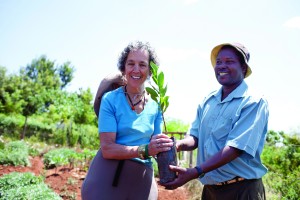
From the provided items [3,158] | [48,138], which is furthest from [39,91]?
[3,158]

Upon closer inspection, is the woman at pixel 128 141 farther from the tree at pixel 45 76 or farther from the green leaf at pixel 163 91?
the tree at pixel 45 76

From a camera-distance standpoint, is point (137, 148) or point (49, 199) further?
point (49, 199)

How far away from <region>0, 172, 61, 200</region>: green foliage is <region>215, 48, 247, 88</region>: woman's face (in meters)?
3.47

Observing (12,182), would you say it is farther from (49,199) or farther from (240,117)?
(240,117)

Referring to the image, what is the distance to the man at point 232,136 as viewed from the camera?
221 centimetres

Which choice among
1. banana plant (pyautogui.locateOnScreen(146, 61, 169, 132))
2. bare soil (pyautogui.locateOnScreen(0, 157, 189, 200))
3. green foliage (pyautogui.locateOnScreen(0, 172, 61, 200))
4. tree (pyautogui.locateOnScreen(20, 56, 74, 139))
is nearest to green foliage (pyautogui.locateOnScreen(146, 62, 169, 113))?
banana plant (pyautogui.locateOnScreen(146, 61, 169, 132))

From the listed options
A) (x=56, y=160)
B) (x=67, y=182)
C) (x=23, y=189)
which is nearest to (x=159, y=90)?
(x=23, y=189)

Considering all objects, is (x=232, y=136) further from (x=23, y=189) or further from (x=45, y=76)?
(x=45, y=76)

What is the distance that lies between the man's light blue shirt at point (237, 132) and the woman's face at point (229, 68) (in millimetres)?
69

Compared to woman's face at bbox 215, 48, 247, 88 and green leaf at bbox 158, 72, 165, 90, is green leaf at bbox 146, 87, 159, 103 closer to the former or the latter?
green leaf at bbox 158, 72, 165, 90

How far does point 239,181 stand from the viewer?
91.6 inches

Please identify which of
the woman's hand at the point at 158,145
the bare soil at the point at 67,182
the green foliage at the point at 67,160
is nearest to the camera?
the woman's hand at the point at 158,145

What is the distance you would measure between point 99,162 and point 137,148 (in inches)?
12.5

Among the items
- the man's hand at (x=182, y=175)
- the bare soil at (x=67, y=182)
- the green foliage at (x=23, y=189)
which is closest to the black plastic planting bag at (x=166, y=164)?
the man's hand at (x=182, y=175)
